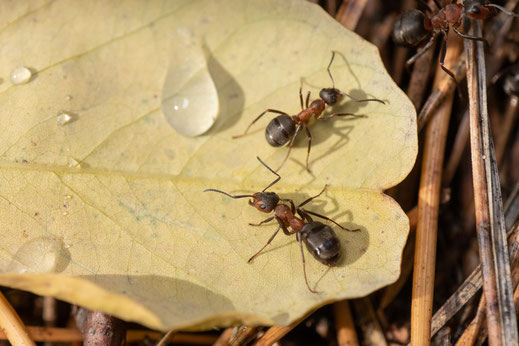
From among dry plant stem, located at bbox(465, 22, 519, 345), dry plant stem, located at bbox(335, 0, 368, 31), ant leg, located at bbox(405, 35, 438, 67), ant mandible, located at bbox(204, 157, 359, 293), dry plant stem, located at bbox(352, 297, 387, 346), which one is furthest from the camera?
ant leg, located at bbox(405, 35, 438, 67)

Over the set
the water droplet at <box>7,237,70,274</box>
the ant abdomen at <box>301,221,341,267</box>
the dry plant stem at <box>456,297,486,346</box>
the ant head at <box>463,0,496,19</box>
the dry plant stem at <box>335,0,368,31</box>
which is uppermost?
the ant head at <box>463,0,496,19</box>

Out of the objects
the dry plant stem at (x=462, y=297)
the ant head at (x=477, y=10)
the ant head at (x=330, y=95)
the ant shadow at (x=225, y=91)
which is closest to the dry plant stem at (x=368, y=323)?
the dry plant stem at (x=462, y=297)

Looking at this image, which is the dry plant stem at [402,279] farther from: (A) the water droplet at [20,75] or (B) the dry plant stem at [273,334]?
(A) the water droplet at [20,75]

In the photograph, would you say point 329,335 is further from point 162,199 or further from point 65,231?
point 65,231

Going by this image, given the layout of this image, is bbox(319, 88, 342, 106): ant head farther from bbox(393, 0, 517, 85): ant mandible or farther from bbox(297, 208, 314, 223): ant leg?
bbox(393, 0, 517, 85): ant mandible

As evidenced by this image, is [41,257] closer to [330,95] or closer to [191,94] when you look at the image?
[191,94]

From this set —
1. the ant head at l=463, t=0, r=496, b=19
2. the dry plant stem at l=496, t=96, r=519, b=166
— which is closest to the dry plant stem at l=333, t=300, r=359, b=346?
the dry plant stem at l=496, t=96, r=519, b=166

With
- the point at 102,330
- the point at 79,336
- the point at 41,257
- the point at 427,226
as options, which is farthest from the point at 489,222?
the point at 79,336
